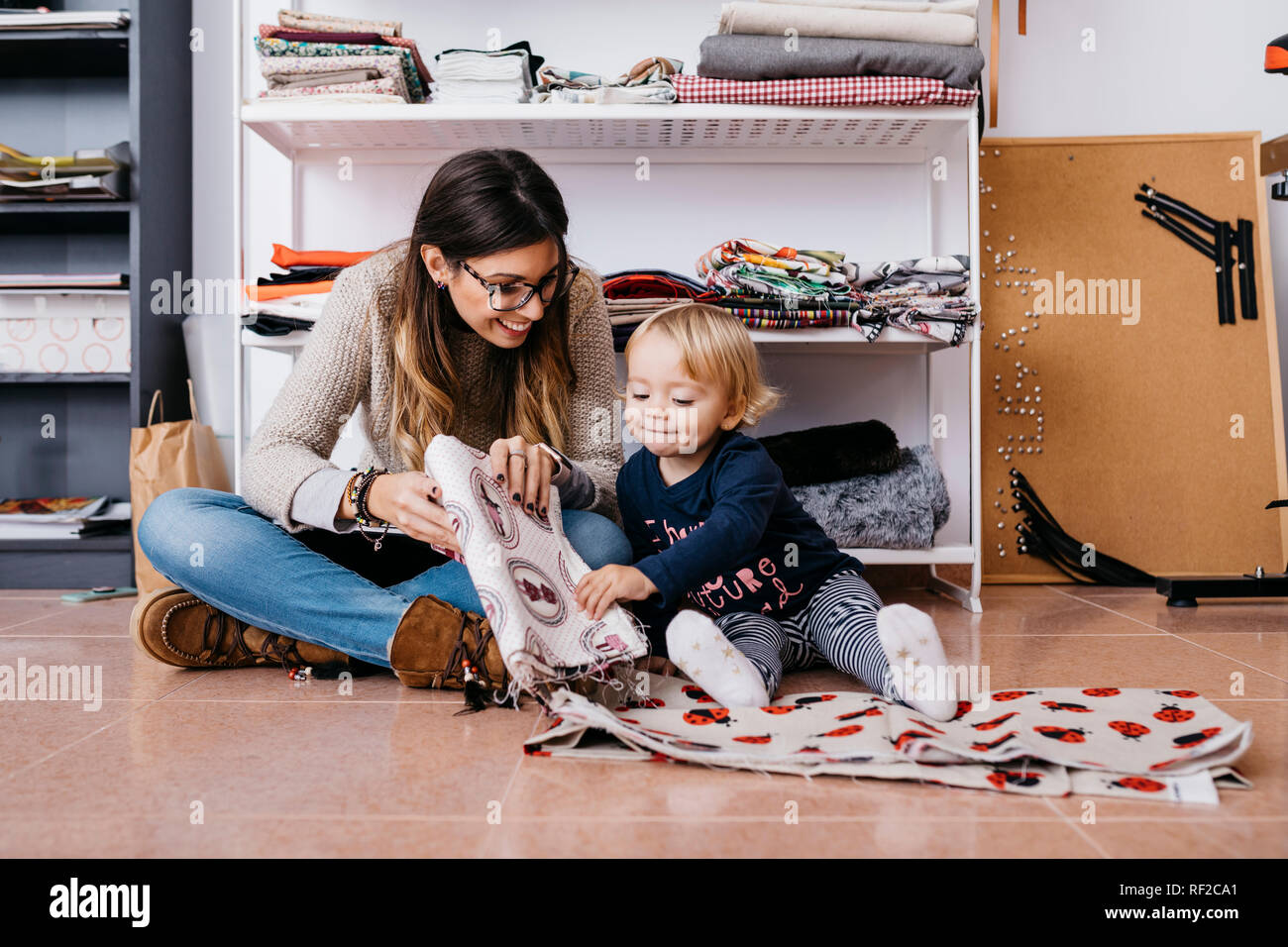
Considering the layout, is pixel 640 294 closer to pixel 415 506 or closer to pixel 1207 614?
pixel 415 506

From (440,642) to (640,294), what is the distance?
3.43ft

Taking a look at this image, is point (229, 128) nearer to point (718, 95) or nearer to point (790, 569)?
point (718, 95)

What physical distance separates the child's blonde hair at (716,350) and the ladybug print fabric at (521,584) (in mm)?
348

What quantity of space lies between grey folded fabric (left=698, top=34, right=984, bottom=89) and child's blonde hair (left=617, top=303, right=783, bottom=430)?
777mm

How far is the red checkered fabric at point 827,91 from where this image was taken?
6.47 ft

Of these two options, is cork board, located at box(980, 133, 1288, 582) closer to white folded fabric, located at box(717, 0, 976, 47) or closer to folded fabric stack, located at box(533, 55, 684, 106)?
white folded fabric, located at box(717, 0, 976, 47)

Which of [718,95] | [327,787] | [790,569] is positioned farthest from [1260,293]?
[327,787]

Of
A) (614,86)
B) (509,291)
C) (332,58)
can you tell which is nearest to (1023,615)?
(509,291)

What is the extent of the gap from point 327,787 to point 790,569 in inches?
30.9

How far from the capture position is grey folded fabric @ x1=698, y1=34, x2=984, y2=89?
77.2 inches

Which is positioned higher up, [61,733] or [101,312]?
[101,312]

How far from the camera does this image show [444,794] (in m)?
0.89

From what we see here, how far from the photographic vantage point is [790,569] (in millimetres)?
1463
